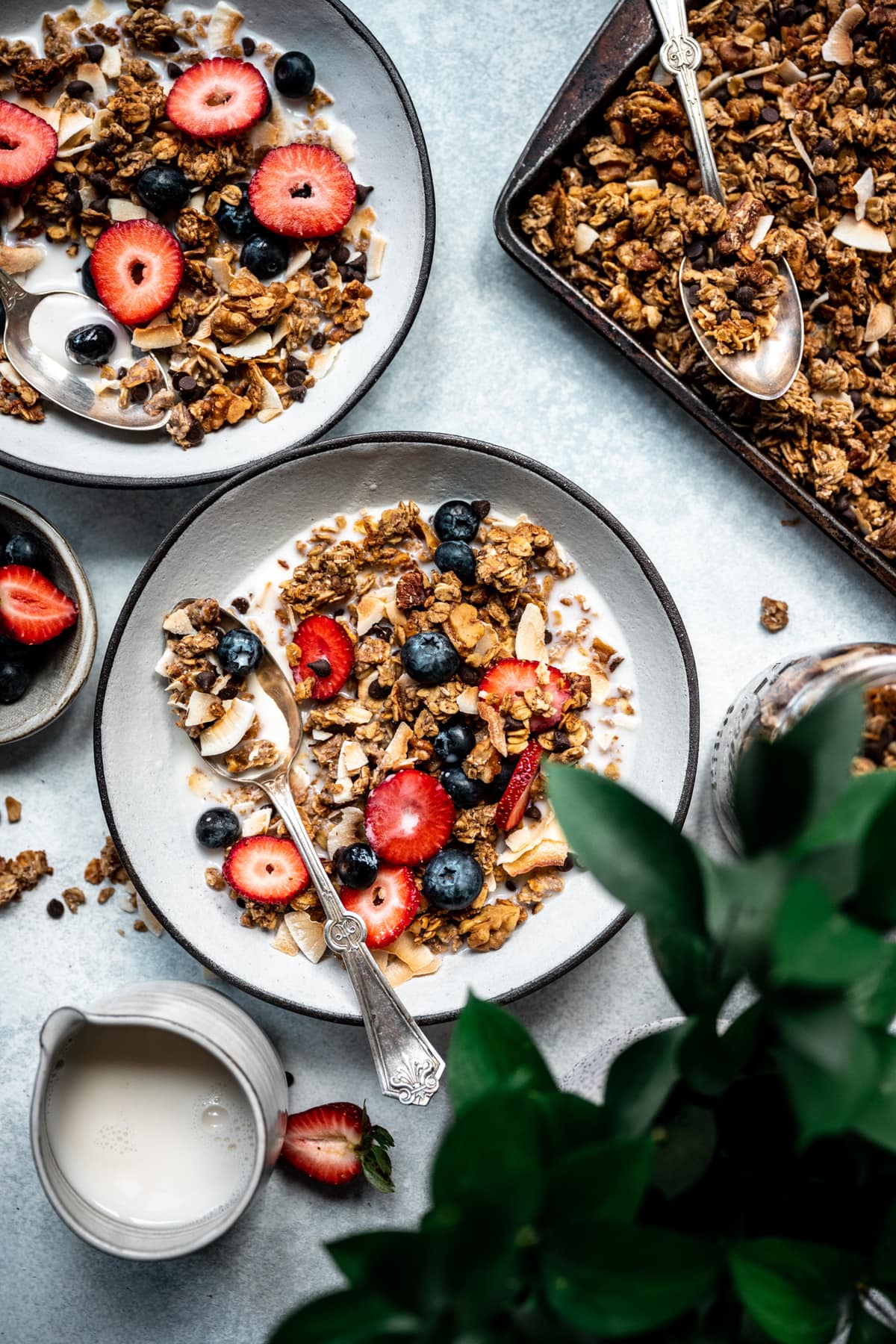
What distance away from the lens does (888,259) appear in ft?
4.06

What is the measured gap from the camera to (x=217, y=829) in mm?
1222

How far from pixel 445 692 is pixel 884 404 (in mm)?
595

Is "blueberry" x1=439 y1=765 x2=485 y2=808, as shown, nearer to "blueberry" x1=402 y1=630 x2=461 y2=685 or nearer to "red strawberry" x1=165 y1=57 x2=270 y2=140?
"blueberry" x1=402 y1=630 x2=461 y2=685

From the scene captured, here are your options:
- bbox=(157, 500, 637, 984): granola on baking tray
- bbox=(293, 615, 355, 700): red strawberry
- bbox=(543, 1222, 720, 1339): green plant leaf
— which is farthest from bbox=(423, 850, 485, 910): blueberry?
bbox=(543, 1222, 720, 1339): green plant leaf

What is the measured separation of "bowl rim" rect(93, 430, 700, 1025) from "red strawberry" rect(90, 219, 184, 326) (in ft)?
0.77

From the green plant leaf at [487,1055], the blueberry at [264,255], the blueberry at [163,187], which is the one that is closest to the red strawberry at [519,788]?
the green plant leaf at [487,1055]

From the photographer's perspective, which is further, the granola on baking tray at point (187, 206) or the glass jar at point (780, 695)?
the granola on baking tray at point (187, 206)

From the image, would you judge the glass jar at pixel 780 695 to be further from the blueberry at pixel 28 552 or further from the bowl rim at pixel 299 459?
the blueberry at pixel 28 552

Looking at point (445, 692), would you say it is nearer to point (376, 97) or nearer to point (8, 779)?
point (8, 779)

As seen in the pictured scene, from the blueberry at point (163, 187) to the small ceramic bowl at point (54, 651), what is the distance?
0.38 metres

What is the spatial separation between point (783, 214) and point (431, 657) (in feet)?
2.12

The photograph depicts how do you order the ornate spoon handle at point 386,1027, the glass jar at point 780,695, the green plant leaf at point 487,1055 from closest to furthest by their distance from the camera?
the green plant leaf at point 487,1055 < the glass jar at point 780,695 < the ornate spoon handle at point 386,1027

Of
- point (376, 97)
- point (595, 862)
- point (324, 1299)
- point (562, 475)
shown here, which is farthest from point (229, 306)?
point (324, 1299)

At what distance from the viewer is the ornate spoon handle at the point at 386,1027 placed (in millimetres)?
1157
